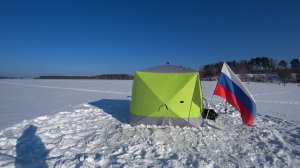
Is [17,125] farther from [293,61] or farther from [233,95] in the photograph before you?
[293,61]

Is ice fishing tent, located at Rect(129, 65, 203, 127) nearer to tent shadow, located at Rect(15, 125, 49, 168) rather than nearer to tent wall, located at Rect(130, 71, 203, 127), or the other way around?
tent wall, located at Rect(130, 71, 203, 127)

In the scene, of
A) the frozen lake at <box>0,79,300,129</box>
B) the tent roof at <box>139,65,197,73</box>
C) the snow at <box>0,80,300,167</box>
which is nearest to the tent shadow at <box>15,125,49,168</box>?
the snow at <box>0,80,300,167</box>

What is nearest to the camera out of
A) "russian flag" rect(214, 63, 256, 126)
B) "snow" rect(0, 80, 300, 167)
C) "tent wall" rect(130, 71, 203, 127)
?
"snow" rect(0, 80, 300, 167)

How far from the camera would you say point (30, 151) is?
5.29 metres

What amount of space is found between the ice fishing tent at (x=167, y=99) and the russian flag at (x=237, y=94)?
850 millimetres

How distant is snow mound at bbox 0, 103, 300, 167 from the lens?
4906 mm

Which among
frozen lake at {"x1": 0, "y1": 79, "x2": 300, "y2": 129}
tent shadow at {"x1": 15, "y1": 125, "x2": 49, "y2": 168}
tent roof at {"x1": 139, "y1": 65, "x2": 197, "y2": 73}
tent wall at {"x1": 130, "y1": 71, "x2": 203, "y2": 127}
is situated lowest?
tent shadow at {"x1": 15, "y1": 125, "x2": 49, "y2": 168}

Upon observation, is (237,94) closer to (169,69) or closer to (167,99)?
(167,99)

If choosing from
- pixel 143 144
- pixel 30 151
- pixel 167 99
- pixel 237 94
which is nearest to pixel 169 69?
pixel 167 99

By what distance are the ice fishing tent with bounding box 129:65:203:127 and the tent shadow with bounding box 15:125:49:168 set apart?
3071 millimetres

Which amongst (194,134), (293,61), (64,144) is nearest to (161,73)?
(194,134)

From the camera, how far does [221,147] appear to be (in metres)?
5.93

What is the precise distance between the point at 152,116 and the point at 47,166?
3.82 metres

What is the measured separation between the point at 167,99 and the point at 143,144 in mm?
2073
